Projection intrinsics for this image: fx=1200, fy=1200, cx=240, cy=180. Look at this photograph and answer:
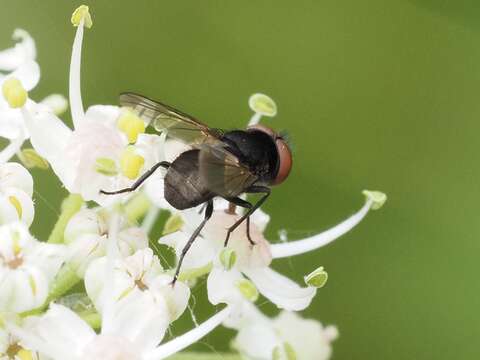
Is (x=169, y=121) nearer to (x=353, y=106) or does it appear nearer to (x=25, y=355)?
(x=25, y=355)

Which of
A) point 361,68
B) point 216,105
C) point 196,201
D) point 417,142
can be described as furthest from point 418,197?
point 196,201

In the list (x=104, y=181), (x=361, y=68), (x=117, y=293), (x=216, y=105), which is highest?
(x=361, y=68)

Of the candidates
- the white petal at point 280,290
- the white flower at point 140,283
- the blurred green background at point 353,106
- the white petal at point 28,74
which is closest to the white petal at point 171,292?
the white flower at point 140,283

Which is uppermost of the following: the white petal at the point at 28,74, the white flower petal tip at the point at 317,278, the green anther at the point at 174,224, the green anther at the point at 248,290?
the white petal at the point at 28,74

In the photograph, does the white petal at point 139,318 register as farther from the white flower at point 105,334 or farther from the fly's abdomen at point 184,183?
the fly's abdomen at point 184,183

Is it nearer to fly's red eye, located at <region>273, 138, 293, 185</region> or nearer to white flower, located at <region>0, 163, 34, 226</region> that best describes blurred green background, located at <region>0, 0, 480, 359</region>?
fly's red eye, located at <region>273, 138, 293, 185</region>

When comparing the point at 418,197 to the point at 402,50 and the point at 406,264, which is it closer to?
the point at 406,264
